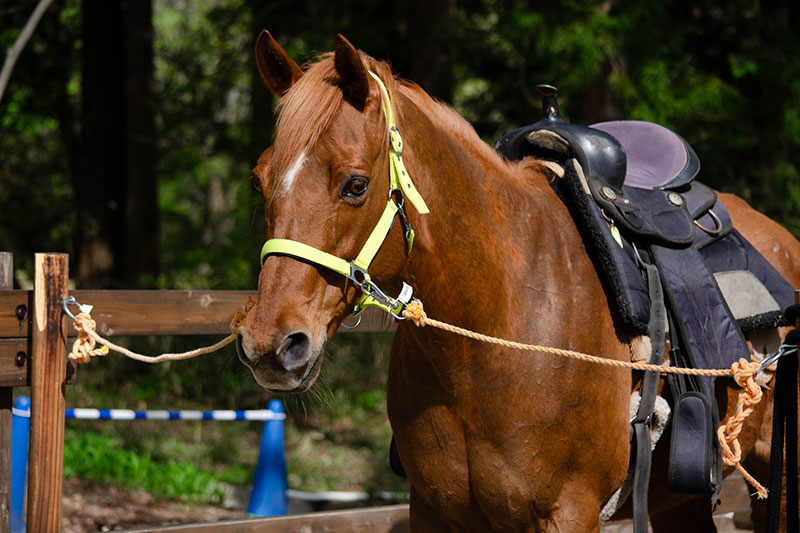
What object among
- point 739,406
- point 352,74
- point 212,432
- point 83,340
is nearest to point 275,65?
point 352,74

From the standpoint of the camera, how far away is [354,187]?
2.25m

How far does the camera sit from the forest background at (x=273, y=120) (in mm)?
7906

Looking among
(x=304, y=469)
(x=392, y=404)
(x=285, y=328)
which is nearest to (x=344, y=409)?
(x=304, y=469)

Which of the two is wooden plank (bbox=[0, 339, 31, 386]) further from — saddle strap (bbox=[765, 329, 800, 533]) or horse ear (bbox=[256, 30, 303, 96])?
saddle strap (bbox=[765, 329, 800, 533])

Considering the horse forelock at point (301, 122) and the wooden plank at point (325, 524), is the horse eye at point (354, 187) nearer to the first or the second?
the horse forelock at point (301, 122)

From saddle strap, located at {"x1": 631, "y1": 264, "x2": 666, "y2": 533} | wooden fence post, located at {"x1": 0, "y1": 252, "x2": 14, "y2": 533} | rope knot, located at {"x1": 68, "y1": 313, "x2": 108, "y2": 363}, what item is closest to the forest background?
wooden fence post, located at {"x1": 0, "y1": 252, "x2": 14, "y2": 533}

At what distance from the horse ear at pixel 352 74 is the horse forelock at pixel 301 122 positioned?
1.2 inches

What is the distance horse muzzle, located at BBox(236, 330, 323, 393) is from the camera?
6.86 feet

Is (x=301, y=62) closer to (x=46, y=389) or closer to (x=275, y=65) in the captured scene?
(x=46, y=389)

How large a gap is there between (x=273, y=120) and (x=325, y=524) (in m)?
5.33

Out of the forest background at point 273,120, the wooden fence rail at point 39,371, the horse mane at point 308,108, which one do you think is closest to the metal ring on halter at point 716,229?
the horse mane at point 308,108

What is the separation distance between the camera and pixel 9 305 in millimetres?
3176

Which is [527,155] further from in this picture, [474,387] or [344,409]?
[344,409]

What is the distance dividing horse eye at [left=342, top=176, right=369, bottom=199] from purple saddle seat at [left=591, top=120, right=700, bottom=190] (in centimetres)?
143
